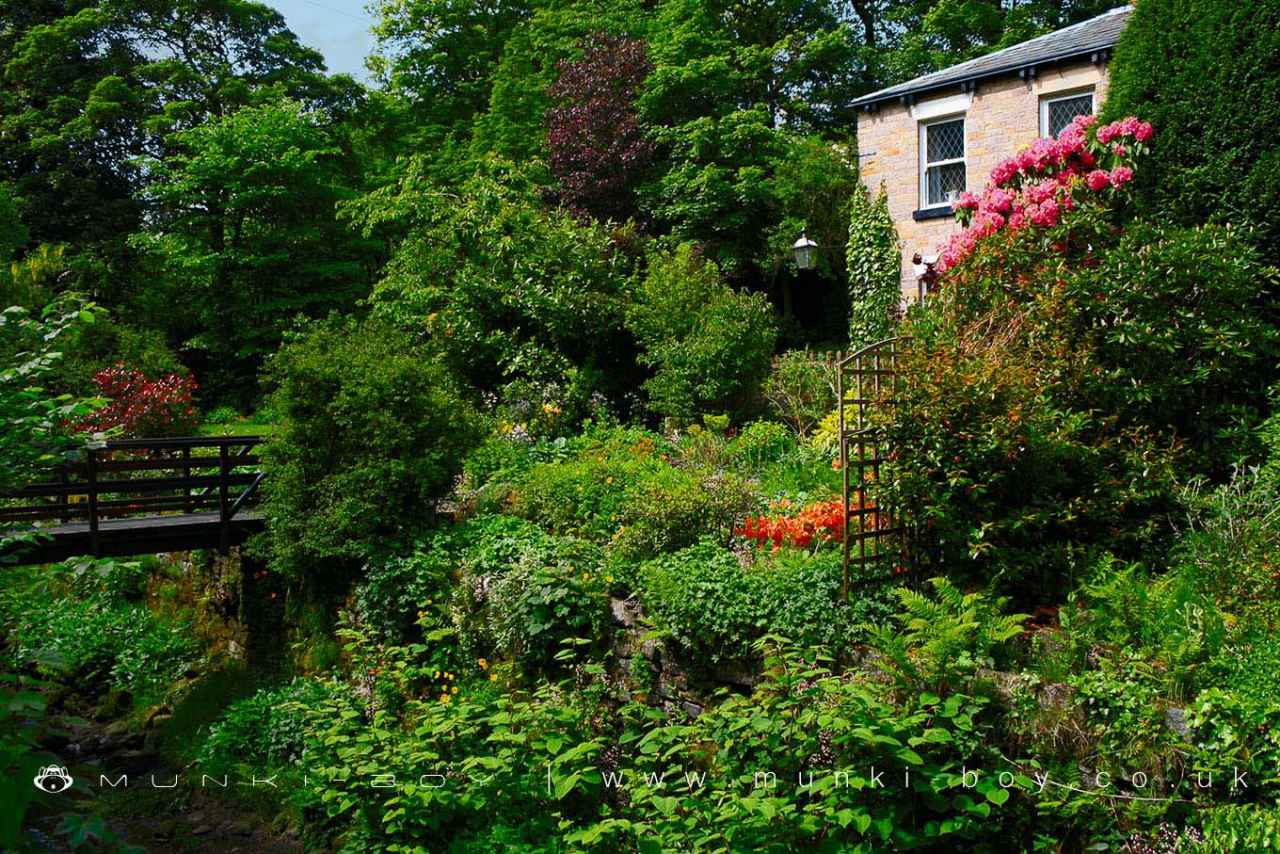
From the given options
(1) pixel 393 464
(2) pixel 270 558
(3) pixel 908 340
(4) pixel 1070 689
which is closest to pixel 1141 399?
(3) pixel 908 340

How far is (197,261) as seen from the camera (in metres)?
20.9

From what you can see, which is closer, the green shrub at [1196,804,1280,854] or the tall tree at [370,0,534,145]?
the green shrub at [1196,804,1280,854]

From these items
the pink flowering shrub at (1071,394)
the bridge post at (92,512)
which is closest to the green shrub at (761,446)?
the pink flowering shrub at (1071,394)

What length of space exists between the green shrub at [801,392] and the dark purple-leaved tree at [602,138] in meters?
8.18

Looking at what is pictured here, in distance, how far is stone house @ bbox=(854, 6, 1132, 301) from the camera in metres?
14.4

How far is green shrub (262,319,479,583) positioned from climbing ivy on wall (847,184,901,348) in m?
8.79

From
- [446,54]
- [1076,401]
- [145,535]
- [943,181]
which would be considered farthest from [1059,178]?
[446,54]

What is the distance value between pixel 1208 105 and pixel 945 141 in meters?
8.54

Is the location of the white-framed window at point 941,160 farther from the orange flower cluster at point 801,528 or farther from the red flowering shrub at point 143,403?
the red flowering shrub at point 143,403

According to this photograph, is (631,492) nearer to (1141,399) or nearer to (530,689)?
(530,689)

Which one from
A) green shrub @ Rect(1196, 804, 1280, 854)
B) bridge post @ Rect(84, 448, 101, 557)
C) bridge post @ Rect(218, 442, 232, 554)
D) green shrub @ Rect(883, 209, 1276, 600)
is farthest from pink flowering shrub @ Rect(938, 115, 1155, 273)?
bridge post @ Rect(84, 448, 101, 557)

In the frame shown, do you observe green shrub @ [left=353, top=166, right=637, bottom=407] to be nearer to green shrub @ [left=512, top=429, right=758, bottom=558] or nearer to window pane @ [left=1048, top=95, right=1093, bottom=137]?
green shrub @ [left=512, top=429, right=758, bottom=558]

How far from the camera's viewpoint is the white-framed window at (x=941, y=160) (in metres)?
15.9

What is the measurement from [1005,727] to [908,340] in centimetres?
320
